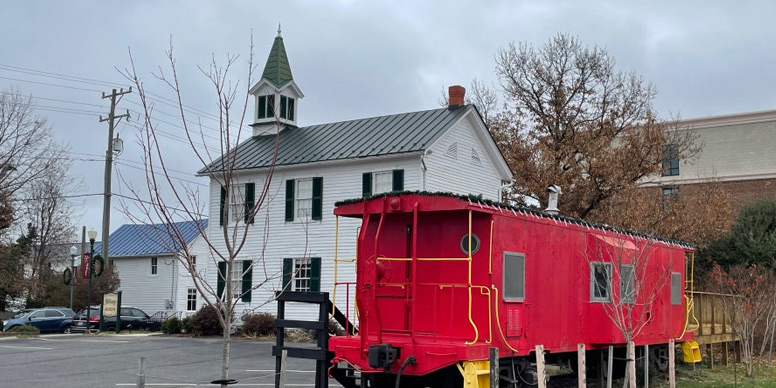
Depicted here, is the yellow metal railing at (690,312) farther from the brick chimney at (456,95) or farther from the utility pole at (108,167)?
the utility pole at (108,167)

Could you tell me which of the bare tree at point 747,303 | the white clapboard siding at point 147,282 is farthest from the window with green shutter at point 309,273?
the white clapboard siding at point 147,282

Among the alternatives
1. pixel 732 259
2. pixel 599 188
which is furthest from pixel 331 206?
pixel 732 259

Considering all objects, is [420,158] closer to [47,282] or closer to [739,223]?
[739,223]

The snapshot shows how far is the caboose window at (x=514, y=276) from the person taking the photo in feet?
40.7

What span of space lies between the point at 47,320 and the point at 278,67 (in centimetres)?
1452

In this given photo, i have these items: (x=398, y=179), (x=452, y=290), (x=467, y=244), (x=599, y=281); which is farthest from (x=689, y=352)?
(x=398, y=179)

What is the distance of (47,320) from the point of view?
34250 mm

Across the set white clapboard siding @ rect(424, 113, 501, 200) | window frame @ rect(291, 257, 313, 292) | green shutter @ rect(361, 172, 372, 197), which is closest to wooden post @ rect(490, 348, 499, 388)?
white clapboard siding @ rect(424, 113, 501, 200)

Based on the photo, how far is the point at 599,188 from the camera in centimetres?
3111

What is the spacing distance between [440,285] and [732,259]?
23557 millimetres

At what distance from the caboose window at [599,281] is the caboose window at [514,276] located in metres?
2.62

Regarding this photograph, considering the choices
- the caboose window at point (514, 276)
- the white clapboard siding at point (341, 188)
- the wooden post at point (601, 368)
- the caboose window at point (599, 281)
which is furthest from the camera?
the white clapboard siding at point (341, 188)

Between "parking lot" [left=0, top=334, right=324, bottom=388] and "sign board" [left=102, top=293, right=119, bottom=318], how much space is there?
5.03 m

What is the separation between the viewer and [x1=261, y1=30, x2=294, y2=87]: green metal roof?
112 feet
